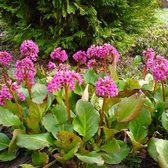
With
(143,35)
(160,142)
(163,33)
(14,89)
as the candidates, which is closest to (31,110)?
(14,89)

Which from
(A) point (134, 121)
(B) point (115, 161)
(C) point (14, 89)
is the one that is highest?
(C) point (14, 89)

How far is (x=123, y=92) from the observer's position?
2627 mm

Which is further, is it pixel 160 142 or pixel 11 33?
pixel 11 33

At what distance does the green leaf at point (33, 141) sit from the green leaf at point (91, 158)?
0.26 meters

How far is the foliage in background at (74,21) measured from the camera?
5.32m

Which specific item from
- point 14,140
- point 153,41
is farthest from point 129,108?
point 153,41

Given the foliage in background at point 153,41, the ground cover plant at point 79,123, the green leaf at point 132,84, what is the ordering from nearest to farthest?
the ground cover plant at point 79,123 → the green leaf at point 132,84 → the foliage in background at point 153,41

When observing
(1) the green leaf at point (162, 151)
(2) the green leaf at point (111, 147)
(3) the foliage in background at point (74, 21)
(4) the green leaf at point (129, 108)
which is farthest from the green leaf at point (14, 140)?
(3) the foliage in background at point (74, 21)

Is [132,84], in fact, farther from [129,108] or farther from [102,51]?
[129,108]

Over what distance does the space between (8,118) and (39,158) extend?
38cm

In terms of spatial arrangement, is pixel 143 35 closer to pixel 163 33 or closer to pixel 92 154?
pixel 163 33

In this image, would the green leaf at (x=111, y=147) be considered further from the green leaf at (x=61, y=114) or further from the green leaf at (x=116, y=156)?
the green leaf at (x=61, y=114)

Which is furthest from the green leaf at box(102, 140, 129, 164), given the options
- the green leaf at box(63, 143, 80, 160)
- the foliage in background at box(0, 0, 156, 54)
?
the foliage in background at box(0, 0, 156, 54)

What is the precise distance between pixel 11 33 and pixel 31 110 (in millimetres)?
3807
